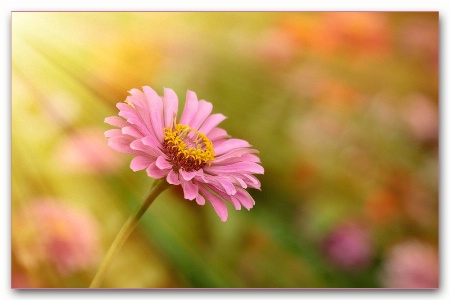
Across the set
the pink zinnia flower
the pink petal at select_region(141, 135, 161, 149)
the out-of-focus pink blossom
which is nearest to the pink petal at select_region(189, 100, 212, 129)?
the pink zinnia flower

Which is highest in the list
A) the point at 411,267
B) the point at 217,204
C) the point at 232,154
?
the point at 232,154

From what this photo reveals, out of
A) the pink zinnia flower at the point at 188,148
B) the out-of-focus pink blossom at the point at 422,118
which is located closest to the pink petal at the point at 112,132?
the pink zinnia flower at the point at 188,148

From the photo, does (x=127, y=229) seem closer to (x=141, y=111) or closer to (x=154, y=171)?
(x=154, y=171)

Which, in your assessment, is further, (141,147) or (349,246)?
(349,246)

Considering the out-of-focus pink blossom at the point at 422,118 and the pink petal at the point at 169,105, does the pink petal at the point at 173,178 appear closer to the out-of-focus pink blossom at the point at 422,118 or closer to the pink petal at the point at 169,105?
the pink petal at the point at 169,105

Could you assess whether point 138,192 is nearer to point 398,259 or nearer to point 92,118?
point 92,118

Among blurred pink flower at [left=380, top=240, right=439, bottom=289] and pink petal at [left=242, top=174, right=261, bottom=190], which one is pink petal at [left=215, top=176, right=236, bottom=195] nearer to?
pink petal at [left=242, top=174, right=261, bottom=190]

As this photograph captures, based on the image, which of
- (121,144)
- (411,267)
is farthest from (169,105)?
(411,267)
